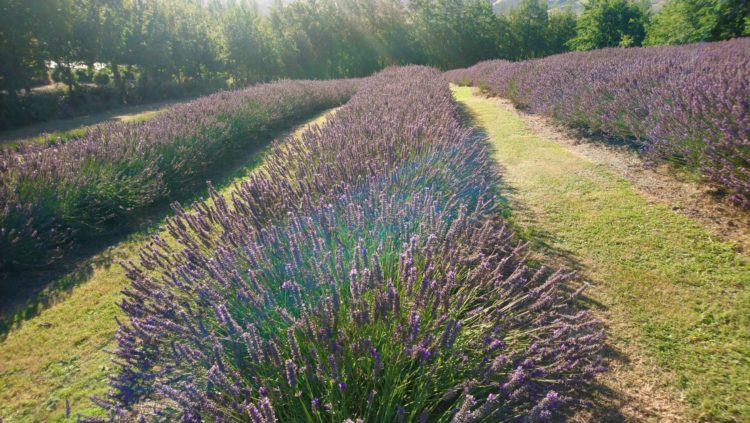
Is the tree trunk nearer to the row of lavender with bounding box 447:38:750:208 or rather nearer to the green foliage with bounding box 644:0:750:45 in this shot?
the row of lavender with bounding box 447:38:750:208

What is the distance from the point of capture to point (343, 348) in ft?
5.06

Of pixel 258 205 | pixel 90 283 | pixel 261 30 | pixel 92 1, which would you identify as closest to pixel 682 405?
pixel 258 205

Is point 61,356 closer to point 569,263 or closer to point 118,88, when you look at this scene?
point 569,263

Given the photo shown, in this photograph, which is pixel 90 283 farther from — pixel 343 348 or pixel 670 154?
pixel 670 154

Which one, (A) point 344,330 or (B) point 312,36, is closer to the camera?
(A) point 344,330

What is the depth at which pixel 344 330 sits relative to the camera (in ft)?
5.19

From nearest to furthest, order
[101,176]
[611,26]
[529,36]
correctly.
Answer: [101,176], [611,26], [529,36]

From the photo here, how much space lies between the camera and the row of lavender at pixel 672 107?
323 centimetres

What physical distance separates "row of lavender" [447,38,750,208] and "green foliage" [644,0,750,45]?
14.9 meters

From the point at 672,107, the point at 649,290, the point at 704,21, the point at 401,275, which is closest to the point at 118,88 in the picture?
the point at 401,275

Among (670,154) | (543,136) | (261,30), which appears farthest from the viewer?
(261,30)

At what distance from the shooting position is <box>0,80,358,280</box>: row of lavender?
3803 millimetres

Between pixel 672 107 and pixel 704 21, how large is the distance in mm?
20870

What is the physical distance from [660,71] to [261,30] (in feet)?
95.7
